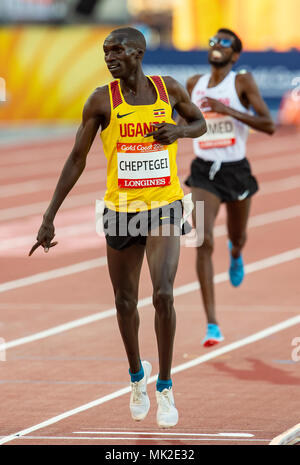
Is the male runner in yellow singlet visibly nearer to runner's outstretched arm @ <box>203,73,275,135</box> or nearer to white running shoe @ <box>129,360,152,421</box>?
white running shoe @ <box>129,360,152,421</box>

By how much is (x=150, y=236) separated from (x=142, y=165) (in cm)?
45

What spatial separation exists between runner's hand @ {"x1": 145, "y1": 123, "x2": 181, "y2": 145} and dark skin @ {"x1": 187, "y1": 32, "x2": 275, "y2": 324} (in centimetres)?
258

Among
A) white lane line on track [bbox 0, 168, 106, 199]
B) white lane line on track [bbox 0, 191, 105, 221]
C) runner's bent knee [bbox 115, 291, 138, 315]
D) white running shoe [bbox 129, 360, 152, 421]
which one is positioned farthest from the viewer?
white lane line on track [bbox 0, 168, 106, 199]

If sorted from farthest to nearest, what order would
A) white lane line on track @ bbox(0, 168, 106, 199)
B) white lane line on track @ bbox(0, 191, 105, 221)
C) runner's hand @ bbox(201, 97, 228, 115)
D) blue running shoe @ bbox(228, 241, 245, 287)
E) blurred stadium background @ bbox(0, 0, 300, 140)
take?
blurred stadium background @ bbox(0, 0, 300, 140), white lane line on track @ bbox(0, 168, 106, 199), white lane line on track @ bbox(0, 191, 105, 221), blue running shoe @ bbox(228, 241, 245, 287), runner's hand @ bbox(201, 97, 228, 115)

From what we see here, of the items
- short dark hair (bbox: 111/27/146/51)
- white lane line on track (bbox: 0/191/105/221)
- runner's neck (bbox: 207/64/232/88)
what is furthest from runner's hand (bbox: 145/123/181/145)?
white lane line on track (bbox: 0/191/105/221)

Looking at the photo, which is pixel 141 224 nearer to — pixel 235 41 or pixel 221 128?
pixel 221 128

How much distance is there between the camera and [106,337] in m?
9.59

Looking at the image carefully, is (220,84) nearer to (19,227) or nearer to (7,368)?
(7,368)

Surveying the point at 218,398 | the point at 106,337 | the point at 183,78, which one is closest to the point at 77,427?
the point at 218,398

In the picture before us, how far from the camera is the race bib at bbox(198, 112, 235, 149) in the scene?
380 inches

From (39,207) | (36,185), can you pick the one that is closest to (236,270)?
(39,207)

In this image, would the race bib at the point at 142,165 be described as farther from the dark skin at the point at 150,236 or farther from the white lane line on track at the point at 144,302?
the white lane line on track at the point at 144,302

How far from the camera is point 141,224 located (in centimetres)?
685
